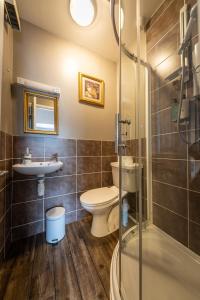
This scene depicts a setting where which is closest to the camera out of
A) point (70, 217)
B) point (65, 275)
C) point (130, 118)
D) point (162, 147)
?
point (65, 275)

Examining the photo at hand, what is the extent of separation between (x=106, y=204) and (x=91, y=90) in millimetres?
1493

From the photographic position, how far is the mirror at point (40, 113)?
1.45 meters

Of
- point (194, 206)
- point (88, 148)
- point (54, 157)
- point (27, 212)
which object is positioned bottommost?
point (27, 212)

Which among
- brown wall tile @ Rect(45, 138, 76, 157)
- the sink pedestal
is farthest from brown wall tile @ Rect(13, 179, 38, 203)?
brown wall tile @ Rect(45, 138, 76, 157)

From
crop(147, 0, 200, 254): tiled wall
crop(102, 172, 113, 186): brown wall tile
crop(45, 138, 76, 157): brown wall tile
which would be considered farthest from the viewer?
crop(102, 172, 113, 186): brown wall tile

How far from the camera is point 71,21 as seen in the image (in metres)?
1.47

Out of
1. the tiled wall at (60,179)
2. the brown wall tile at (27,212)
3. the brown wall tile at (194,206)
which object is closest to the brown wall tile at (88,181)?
the tiled wall at (60,179)

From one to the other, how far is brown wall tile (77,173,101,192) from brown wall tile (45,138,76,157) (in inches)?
13.8

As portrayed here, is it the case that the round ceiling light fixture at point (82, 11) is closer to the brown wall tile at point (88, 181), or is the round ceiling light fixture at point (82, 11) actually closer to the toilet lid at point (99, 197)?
the brown wall tile at point (88, 181)

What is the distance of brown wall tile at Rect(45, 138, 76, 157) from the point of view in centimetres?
155

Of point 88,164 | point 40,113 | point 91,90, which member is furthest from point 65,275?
point 91,90

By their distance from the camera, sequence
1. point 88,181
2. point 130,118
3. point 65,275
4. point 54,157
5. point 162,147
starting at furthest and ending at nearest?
1. point 88,181
2. point 54,157
3. point 162,147
4. point 130,118
5. point 65,275

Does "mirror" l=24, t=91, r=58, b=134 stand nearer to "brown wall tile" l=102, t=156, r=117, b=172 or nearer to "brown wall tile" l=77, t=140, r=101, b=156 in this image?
"brown wall tile" l=77, t=140, r=101, b=156

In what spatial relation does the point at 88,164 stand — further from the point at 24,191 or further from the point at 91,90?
the point at 91,90
